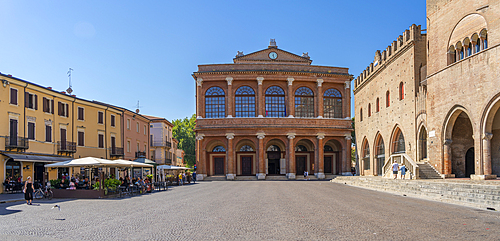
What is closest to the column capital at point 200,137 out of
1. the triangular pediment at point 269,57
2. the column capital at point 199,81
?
the column capital at point 199,81

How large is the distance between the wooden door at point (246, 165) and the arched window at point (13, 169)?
→ 2564cm

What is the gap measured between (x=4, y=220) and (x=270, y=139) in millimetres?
36658

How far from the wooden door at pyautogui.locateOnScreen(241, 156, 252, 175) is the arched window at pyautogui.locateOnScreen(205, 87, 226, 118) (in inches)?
241

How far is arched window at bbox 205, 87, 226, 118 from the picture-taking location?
46.1 m

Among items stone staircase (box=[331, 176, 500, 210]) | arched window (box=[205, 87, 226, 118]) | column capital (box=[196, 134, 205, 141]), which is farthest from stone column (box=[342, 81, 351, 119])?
stone staircase (box=[331, 176, 500, 210])

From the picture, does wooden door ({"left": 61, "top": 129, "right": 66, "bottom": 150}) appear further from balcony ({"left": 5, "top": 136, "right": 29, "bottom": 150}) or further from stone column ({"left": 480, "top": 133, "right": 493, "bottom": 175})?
stone column ({"left": 480, "top": 133, "right": 493, "bottom": 175})

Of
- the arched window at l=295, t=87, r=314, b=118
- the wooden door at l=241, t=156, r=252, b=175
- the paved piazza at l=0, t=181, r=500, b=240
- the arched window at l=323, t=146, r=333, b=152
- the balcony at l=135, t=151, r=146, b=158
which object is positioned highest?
the arched window at l=295, t=87, r=314, b=118

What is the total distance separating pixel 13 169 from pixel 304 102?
3063 centimetres

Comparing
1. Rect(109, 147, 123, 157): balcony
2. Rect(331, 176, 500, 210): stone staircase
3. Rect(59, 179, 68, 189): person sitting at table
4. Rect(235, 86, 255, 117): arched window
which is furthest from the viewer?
Rect(235, 86, 255, 117): arched window

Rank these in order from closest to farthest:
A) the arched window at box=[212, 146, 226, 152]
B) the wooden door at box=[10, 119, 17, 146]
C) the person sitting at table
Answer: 1. the person sitting at table
2. the wooden door at box=[10, 119, 17, 146]
3. the arched window at box=[212, 146, 226, 152]

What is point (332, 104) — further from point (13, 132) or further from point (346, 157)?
point (13, 132)

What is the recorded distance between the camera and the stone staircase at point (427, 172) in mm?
25391

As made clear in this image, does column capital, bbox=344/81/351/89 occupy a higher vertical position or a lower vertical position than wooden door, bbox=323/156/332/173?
higher

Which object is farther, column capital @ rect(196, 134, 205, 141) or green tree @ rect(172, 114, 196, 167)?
green tree @ rect(172, 114, 196, 167)
